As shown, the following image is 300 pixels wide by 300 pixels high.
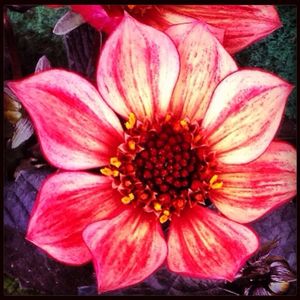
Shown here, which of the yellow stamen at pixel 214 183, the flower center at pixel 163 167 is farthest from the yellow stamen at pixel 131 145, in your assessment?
the yellow stamen at pixel 214 183

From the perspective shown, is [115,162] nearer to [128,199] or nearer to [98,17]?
[128,199]

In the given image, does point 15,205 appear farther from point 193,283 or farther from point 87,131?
point 193,283

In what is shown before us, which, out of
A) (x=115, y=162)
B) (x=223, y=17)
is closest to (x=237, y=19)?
(x=223, y=17)

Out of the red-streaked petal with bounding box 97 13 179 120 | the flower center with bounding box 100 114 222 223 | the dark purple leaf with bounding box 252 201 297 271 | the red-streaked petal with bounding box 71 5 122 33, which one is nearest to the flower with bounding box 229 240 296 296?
the dark purple leaf with bounding box 252 201 297 271

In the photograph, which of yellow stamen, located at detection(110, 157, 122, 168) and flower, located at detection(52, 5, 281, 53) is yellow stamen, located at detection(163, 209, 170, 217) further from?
flower, located at detection(52, 5, 281, 53)

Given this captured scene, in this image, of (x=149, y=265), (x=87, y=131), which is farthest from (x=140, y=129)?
(x=149, y=265)

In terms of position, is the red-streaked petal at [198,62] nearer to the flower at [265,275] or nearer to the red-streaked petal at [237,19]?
the red-streaked petal at [237,19]
